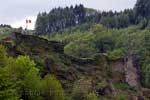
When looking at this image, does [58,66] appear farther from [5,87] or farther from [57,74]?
[5,87]

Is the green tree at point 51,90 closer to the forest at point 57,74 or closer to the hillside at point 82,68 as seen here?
the forest at point 57,74

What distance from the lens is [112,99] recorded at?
12550 centimetres

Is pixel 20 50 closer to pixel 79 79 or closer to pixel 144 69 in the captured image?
pixel 79 79

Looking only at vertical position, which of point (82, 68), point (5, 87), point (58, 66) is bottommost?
point (5, 87)

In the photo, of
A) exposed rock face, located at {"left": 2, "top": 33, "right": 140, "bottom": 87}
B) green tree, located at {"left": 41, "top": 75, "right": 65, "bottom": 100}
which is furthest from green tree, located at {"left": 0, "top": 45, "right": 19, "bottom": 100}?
exposed rock face, located at {"left": 2, "top": 33, "right": 140, "bottom": 87}

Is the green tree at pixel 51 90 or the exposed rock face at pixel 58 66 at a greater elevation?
the exposed rock face at pixel 58 66

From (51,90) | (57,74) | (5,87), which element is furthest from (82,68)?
(5,87)

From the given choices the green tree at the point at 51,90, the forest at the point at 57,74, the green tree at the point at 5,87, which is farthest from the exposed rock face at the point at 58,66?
the green tree at the point at 5,87

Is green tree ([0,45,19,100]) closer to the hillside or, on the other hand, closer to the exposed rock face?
the hillside

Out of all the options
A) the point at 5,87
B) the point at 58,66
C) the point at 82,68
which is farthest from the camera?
the point at 82,68

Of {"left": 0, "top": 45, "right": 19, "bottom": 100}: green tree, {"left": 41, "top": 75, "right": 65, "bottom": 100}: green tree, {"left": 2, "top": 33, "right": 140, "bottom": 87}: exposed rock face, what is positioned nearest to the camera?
{"left": 0, "top": 45, "right": 19, "bottom": 100}: green tree

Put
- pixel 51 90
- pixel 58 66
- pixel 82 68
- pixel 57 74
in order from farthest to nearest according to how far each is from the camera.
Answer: pixel 82 68 → pixel 58 66 → pixel 57 74 → pixel 51 90

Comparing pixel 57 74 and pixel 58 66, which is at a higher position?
pixel 58 66

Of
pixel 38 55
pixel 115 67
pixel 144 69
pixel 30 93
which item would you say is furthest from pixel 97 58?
pixel 30 93
